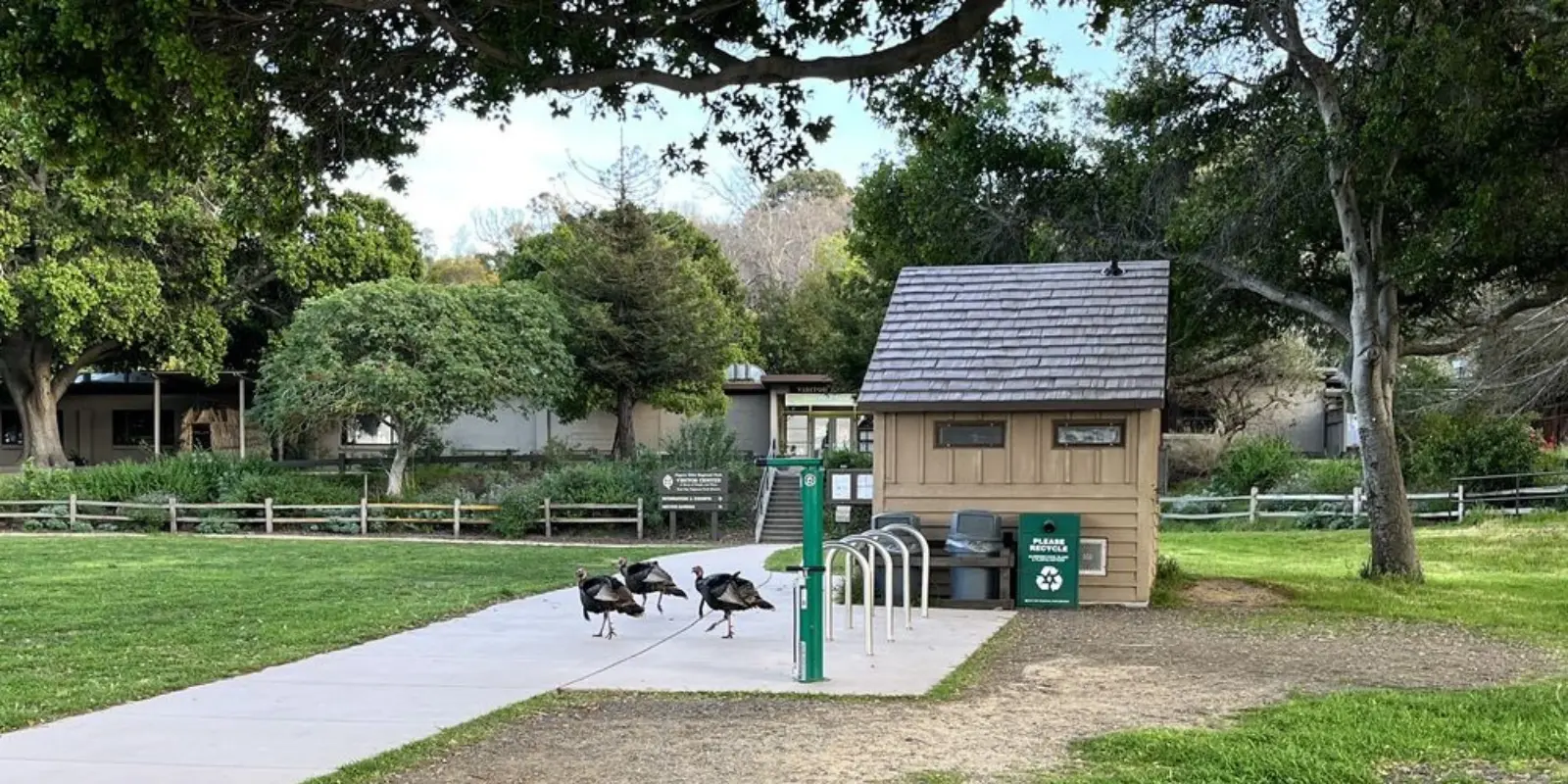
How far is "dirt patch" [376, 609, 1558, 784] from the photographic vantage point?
625cm

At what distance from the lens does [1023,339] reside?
14031 millimetres

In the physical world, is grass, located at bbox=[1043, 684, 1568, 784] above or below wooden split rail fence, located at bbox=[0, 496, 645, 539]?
above

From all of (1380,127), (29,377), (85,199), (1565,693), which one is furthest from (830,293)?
(1565,693)

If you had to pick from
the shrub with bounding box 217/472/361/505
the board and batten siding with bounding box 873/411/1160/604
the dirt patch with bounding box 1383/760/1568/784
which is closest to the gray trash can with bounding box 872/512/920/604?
the board and batten siding with bounding box 873/411/1160/604

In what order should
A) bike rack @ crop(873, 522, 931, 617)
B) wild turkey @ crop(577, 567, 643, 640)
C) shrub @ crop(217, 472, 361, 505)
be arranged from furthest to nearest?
shrub @ crop(217, 472, 361, 505) < bike rack @ crop(873, 522, 931, 617) < wild turkey @ crop(577, 567, 643, 640)

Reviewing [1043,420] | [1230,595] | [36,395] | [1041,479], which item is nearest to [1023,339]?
[1043,420]

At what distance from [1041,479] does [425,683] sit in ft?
23.3

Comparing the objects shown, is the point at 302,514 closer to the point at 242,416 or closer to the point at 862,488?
the point at 242,416

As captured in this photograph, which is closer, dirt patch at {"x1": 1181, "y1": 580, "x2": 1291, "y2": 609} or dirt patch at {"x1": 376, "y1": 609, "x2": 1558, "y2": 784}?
dirt patch at {"x1": 376, "y1": 609, "x2": 1558, "y2": 784}

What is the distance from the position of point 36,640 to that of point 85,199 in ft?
87.1

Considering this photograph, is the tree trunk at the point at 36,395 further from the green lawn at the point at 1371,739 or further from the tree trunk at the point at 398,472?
the green lawn at the point at 1371,739

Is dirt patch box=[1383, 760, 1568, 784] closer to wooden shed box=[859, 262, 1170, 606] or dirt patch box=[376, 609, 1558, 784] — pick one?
dirt patch box=[376, 609, 1558, 784]

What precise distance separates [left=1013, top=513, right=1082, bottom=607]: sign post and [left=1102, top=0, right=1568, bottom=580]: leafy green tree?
193 inches

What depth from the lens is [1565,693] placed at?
7773mm
